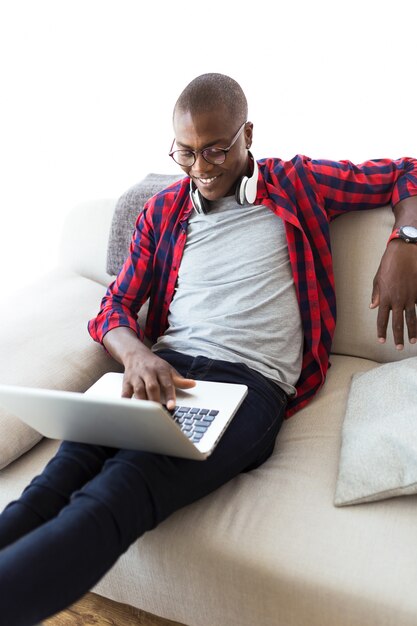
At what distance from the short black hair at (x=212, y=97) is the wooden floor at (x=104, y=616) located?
44.2 inches

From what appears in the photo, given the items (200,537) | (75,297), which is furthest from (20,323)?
(200,537)

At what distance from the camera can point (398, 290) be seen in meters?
1.28

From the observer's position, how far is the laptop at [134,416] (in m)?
0.87

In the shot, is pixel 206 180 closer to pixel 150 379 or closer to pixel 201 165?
pixel 201 165

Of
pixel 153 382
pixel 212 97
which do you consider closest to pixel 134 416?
pixel 153 382

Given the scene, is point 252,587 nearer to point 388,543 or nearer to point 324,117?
point 388,543

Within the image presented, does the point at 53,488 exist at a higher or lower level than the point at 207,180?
lower

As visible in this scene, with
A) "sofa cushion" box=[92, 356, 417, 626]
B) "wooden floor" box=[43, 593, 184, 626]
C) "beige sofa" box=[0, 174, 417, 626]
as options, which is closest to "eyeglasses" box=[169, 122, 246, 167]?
"beige sofa" box=[0, 174, 417, 626]

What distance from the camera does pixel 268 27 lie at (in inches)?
70.8

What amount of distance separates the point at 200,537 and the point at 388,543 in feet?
1.08


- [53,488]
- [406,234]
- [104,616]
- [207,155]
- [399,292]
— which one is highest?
[207,155]

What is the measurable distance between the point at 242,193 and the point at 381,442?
0.65m

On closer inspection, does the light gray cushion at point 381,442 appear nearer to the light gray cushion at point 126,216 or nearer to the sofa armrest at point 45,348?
the sofa armrest at point 45,348

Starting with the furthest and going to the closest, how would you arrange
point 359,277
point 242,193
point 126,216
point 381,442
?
1. point 126,216
2. point 359,277
3. point 242,193
4. point 381,442
